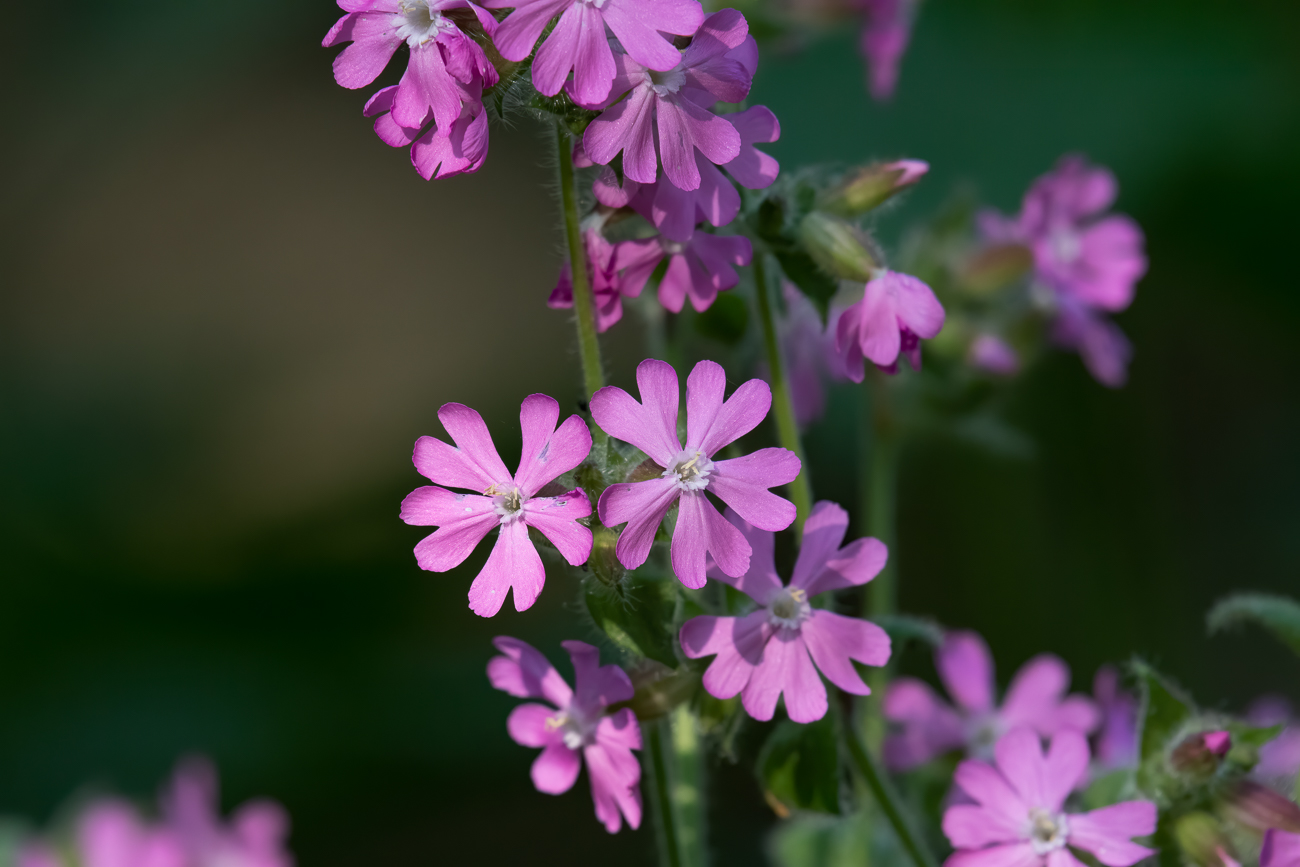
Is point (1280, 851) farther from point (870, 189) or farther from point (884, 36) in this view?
point (884, 36)

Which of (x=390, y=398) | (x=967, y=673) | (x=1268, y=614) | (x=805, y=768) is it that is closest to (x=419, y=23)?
(x=805, y=768)

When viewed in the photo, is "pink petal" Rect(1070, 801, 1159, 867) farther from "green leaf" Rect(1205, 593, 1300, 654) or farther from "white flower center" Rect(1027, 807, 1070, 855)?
"green leaf" Rect(1205, 593, 1300, 654)

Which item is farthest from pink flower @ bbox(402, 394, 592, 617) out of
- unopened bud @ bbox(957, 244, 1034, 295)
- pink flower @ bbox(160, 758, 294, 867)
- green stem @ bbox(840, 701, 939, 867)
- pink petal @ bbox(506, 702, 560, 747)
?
unopened bud @ bbox(957, 244, 1034, 295)

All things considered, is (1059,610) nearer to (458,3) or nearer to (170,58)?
(458,3)

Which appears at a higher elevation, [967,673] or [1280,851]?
[1280,851]

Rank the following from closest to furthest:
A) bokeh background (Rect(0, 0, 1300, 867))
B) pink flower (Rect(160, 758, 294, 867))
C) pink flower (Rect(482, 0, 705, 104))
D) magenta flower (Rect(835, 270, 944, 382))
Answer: pink flower (Rect(482, 0, 705, 104)) → magenta flower (Rect(835, 270, 944, 382)) → pink flower (Rect(160, 758, 294, 867)) → bokeh background (Rect(0, 0, 1300, 867))
